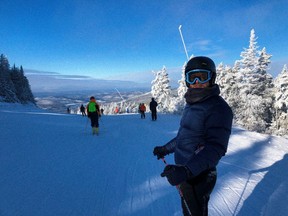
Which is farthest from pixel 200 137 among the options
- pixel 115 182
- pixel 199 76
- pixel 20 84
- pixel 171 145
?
pixel 20 84

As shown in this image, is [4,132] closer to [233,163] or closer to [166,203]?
[166,203]

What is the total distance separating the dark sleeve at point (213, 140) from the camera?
198cm

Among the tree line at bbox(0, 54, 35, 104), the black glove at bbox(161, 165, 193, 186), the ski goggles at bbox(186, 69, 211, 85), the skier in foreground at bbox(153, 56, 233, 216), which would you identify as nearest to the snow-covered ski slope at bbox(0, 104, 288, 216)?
the skier in foreground at bbox(153, 56, 233, 216)

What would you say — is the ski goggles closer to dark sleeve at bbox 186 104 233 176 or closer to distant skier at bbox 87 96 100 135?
dark sleeve at bbox 186 104 233 176

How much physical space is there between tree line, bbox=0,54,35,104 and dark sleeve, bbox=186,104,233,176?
2075 inches

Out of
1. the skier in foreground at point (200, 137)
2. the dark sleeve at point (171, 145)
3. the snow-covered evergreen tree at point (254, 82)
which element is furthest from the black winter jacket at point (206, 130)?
the snow-covered evergreen tree at point (254, 82)

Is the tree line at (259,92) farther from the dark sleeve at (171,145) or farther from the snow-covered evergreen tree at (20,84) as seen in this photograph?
the snow-covered evergreen tree at (20,84)

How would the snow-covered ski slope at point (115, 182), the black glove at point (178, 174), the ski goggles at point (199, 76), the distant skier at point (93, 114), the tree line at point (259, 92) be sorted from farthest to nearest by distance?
the tree line at point (259, 92)
the distant skier at point (93, 114)
the snow-covered ski slope at point (115, 182)
the ski goggles at point (199, 76)
the black glove at point (178, 174)

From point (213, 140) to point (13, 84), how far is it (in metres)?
62.9

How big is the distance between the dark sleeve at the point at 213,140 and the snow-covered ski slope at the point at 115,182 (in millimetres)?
2594

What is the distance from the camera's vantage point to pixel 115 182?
5453mm

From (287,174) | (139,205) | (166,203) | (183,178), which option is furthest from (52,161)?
(287,174)

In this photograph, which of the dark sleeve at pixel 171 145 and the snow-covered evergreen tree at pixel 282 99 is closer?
the dark sleeve at pixel 171 145

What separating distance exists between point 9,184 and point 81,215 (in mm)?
2180
